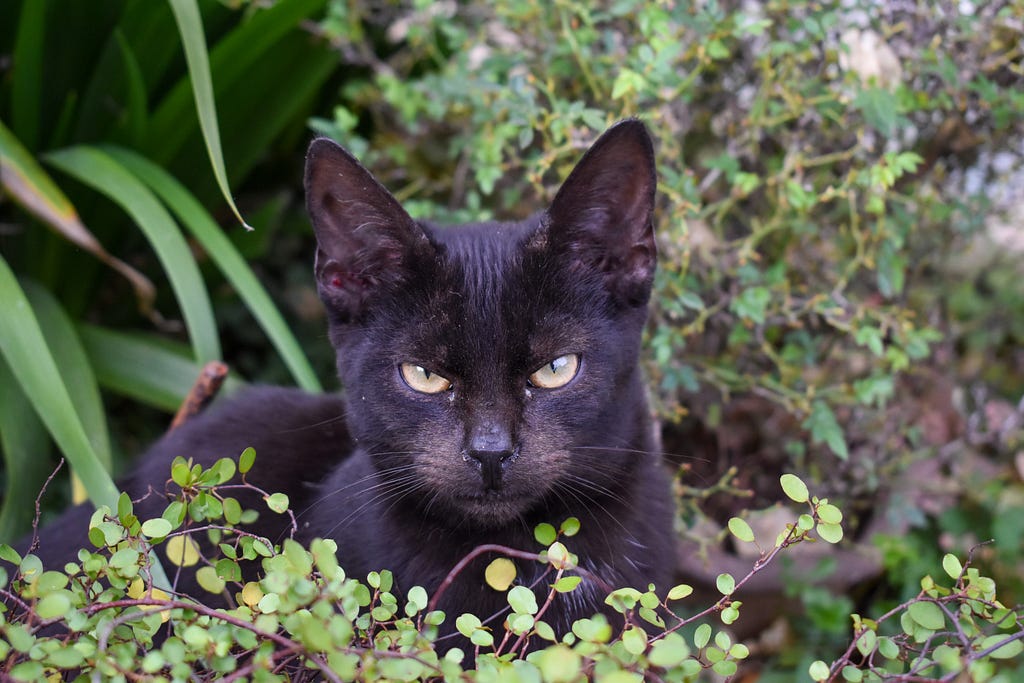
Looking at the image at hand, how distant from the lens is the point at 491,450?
1.34 metres

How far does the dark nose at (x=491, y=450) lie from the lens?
1.34 metres

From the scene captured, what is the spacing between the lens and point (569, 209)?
1462 millimetres

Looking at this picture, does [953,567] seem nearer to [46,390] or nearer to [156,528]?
[156,528]

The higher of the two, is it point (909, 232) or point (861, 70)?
point (861, 70)

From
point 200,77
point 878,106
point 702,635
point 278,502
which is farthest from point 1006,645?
point 200,77

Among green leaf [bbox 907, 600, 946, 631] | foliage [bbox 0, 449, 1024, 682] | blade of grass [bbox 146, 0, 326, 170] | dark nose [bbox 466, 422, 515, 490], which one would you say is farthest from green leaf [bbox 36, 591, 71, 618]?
blade of grass [bbox 146, 0, 326, 170]

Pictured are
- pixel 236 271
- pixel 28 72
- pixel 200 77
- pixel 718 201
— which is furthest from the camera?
pixel 718 201

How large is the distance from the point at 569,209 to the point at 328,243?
0.40m

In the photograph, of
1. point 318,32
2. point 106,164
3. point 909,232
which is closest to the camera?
point 106,164

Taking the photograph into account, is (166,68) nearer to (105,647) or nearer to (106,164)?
(106,164)

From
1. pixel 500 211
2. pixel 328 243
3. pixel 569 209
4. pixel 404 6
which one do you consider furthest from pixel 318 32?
pixel 569 209

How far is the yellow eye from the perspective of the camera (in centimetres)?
145

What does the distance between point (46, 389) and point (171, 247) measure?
18.7 inches

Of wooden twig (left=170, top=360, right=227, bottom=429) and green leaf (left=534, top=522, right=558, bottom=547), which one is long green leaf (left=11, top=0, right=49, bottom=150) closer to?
wooden twig (left=170, top=360, right=227, bottom=429)
